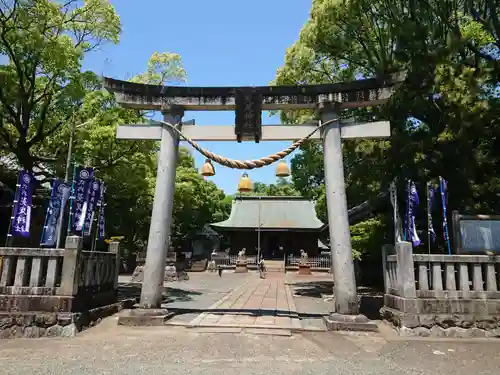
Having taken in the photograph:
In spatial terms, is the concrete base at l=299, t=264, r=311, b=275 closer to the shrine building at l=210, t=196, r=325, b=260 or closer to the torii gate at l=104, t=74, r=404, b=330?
the shrine building at l=210, t=196, r=325, b=260

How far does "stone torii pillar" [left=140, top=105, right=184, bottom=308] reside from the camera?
7.82 metres

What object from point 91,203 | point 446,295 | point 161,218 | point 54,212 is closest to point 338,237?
point 446,295

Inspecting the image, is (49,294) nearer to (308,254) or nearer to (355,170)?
(355,170)

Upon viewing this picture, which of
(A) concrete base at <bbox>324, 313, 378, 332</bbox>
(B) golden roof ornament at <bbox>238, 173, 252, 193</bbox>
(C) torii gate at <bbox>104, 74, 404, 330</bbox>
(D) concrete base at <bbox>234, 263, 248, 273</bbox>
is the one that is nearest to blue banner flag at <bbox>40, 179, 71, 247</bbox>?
(C) torii gate at <bbox>104, 74, 404, 330</bbox>

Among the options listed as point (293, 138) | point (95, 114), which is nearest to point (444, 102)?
point (293, 138)

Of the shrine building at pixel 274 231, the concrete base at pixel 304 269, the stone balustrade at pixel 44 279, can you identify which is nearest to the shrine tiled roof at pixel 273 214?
the shrine building at pixel 274 231

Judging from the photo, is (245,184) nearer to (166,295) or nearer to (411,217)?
(411,217)

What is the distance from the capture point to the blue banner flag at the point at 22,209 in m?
8.01

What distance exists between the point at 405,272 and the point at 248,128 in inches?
178

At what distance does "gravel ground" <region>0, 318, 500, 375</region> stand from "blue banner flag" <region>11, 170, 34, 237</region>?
8.52 ft

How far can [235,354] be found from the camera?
5.65 meters

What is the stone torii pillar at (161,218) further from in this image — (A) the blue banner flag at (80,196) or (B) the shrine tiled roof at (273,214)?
(B) the shrine tiled roof at (273,214)

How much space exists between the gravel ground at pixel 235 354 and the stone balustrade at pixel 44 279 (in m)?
0.69

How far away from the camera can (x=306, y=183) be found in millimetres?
19141
